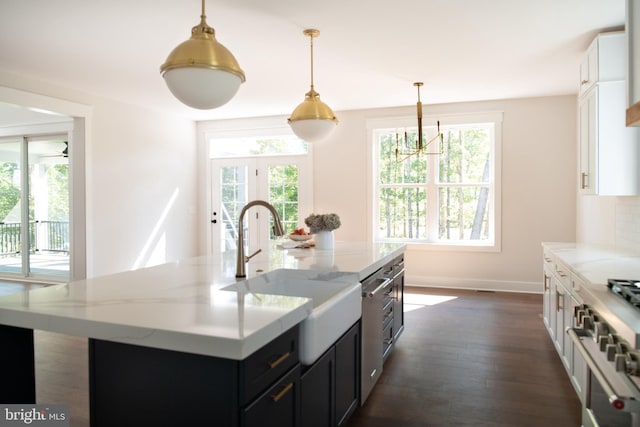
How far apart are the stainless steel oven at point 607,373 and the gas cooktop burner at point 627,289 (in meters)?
0.12

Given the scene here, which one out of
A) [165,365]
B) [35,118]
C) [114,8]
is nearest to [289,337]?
[165,365]

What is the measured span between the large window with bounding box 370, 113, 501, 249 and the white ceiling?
797 millimetres

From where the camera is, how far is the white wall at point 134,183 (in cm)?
544

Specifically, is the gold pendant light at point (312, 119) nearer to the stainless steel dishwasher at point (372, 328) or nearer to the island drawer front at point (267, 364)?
the stainless steel dishwasher at point (372, 328)

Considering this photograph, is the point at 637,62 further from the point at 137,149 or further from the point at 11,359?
the point at 137,149

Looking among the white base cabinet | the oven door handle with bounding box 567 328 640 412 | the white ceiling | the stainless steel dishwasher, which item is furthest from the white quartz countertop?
the white ceiling

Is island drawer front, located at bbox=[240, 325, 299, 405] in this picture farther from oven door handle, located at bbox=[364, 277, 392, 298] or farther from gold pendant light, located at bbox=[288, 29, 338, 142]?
gold pendant light, located at bbox=[288, 29, 338, 142]

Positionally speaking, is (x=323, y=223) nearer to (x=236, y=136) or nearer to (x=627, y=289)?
(x=627, y=289)

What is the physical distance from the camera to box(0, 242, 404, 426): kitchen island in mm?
1272

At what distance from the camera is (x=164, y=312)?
4.85 feet

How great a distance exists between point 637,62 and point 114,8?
315 centimetres

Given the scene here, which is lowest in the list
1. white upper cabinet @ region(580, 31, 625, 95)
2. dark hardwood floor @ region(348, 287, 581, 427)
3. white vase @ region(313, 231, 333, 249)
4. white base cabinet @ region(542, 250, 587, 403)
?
dark hardwood floor @ region(348, 287, 581, 427)

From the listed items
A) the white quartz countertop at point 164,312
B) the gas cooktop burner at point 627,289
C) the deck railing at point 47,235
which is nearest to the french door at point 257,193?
the deck railing at point 47,235

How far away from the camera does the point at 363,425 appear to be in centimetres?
243
